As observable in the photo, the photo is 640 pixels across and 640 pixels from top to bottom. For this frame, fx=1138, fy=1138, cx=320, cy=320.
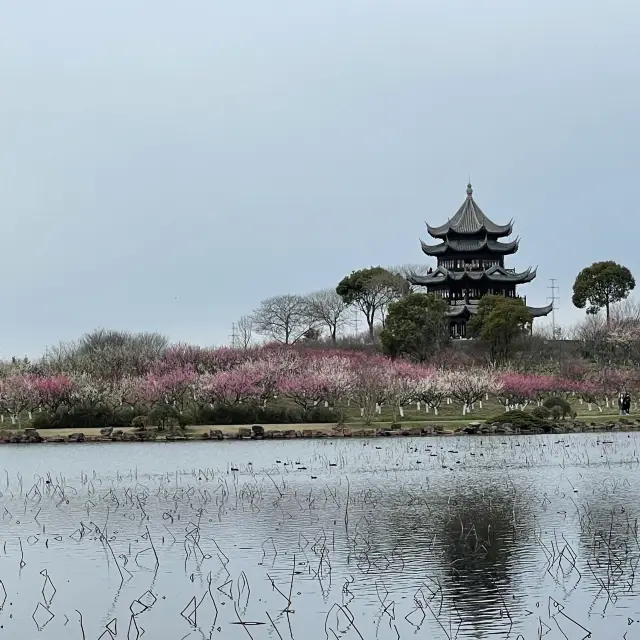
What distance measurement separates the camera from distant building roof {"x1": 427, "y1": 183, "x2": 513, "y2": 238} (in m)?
94.8

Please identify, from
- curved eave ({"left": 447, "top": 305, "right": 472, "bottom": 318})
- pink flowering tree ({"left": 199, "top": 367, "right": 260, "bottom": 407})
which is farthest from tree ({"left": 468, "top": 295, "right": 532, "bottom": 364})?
pink flowering tree ({"left": 199, "top": 367, "right": 260, "bottom": 407})

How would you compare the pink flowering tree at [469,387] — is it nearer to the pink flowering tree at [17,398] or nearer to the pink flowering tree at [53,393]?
the pink flowering tree at [53,393]

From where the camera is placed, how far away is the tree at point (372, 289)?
95375 mm

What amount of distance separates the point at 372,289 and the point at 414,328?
841 inches

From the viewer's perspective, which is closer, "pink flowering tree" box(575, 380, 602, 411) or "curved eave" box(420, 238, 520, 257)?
"pink flowering tree" box(575, 380, 602, 411)

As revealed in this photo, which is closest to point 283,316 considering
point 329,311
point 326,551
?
point 329,311

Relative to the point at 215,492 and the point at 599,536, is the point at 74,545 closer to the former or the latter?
the point at 215,492

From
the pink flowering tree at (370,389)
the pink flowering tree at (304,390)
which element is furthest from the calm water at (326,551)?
the pink flowering tree at (304,390)

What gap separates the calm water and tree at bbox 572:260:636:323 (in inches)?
2290

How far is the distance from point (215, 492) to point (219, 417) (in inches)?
1076

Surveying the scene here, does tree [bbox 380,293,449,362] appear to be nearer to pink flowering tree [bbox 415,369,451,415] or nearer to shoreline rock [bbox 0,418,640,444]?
pink flowering tree [bbox 415,369,451,415]

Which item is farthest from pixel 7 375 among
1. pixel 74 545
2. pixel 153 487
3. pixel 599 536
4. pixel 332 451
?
pixel 599 536

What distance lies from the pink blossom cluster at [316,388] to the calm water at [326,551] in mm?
22954

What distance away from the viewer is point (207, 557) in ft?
60.8
